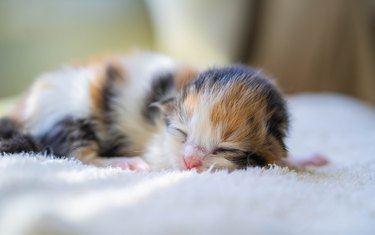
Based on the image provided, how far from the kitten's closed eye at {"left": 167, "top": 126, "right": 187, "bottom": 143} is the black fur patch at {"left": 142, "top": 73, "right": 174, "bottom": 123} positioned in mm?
192

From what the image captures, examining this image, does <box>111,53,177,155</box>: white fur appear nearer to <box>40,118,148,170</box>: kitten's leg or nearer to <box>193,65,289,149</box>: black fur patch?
<box>40,118,148,170</box>: kitten's leg

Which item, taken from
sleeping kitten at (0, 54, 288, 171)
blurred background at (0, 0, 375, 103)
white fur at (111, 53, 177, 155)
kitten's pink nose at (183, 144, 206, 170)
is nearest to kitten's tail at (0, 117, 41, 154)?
sleeping kitten at (0, 54, 288, 171)

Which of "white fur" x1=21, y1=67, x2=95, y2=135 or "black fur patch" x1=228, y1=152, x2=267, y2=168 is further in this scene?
"white fur" x1=21, y1=67, x2=95, y2=135

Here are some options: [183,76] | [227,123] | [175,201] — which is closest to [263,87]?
[227,123]

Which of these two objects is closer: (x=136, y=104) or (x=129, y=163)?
(x=129, y=163)

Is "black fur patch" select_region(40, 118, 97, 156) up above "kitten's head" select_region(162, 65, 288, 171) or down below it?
below

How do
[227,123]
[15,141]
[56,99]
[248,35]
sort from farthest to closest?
[248,35]
[56,99]
[15,141]
[227,123]

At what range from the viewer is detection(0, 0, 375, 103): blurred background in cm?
223

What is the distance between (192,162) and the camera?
88 cm

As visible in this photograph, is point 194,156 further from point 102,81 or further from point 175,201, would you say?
point 102,81

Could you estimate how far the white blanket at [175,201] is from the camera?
60cm

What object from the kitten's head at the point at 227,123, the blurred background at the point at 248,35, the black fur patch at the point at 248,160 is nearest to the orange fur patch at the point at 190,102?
the kitten's head at the point at 227,123

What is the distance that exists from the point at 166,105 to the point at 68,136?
244 mm

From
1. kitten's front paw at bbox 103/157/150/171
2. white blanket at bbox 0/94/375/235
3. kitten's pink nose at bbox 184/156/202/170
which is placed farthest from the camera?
kitten's front paw at bbox 103/157/150/171
